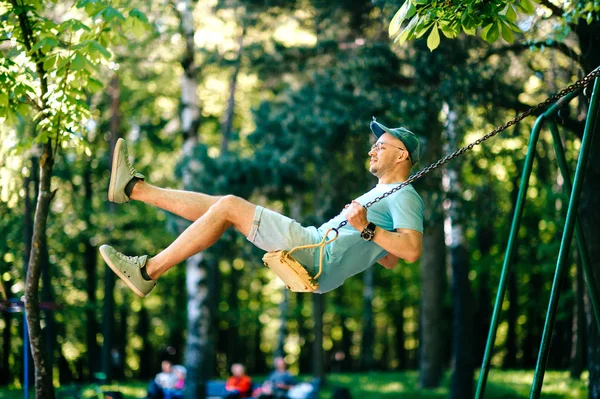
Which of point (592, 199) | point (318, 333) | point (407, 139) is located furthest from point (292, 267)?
point (318, 333)

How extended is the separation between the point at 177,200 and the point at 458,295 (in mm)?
9241

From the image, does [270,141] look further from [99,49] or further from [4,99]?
[99,49]

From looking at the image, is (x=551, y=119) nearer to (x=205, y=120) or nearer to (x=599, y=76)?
(x=599, y=76)

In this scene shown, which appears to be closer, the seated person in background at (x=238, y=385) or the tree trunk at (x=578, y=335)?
the seated person in background at (x=238, y=385)

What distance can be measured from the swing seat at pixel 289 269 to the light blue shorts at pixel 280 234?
12 cm

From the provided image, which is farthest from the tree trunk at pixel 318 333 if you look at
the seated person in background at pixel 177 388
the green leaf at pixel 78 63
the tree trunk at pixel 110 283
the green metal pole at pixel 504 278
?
the green metal pole at pixel 504 278

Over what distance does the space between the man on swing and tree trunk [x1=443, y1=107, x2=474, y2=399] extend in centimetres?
808

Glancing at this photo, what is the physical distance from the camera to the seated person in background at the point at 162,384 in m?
14.4

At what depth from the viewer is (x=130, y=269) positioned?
5.32m

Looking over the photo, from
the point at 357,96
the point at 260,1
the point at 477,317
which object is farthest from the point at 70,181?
the point at 477,317

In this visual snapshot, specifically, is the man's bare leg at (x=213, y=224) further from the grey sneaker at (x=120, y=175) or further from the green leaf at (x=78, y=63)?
the green leaf at (x=78, y=63)

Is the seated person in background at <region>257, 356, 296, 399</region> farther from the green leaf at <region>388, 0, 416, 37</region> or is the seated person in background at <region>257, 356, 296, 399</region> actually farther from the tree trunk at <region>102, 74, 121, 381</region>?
the green leaf at <region>388, 0, 416, 37</region>

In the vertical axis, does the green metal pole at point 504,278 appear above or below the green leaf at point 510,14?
below

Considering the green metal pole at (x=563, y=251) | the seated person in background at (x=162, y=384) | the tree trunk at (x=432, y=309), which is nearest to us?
the green metal pole at (x=563, y=251)
